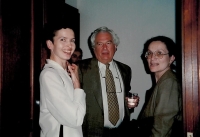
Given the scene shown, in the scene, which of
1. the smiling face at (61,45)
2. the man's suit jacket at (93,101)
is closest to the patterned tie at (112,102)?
the man's suit jacket at (93,101)

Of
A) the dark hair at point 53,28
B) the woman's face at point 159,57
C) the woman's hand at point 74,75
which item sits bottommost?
the woman's hand at point 74,75

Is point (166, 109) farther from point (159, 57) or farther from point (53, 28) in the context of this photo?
point (53, 28)

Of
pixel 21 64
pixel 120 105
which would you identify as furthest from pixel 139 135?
pixel 21 64

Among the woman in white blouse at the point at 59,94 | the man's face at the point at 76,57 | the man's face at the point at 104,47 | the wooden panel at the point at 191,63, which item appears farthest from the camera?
the man's face at the point at 76,57

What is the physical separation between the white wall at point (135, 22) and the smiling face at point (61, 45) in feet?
5.97

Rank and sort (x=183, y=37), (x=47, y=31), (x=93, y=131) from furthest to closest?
(x=93, y=131) < (x=47, y=31) < (x=183, y=37)

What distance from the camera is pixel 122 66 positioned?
8.60ft

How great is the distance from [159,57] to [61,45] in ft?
3.32

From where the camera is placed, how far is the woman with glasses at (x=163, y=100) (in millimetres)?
1600

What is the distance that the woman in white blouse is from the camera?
55.1 inches

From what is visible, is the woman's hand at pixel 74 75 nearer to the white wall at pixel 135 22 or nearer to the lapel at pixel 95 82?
the lapel at pixel 95 82

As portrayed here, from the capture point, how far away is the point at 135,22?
3.24m

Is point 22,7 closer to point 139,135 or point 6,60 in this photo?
point 6,60

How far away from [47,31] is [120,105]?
4.12ft
